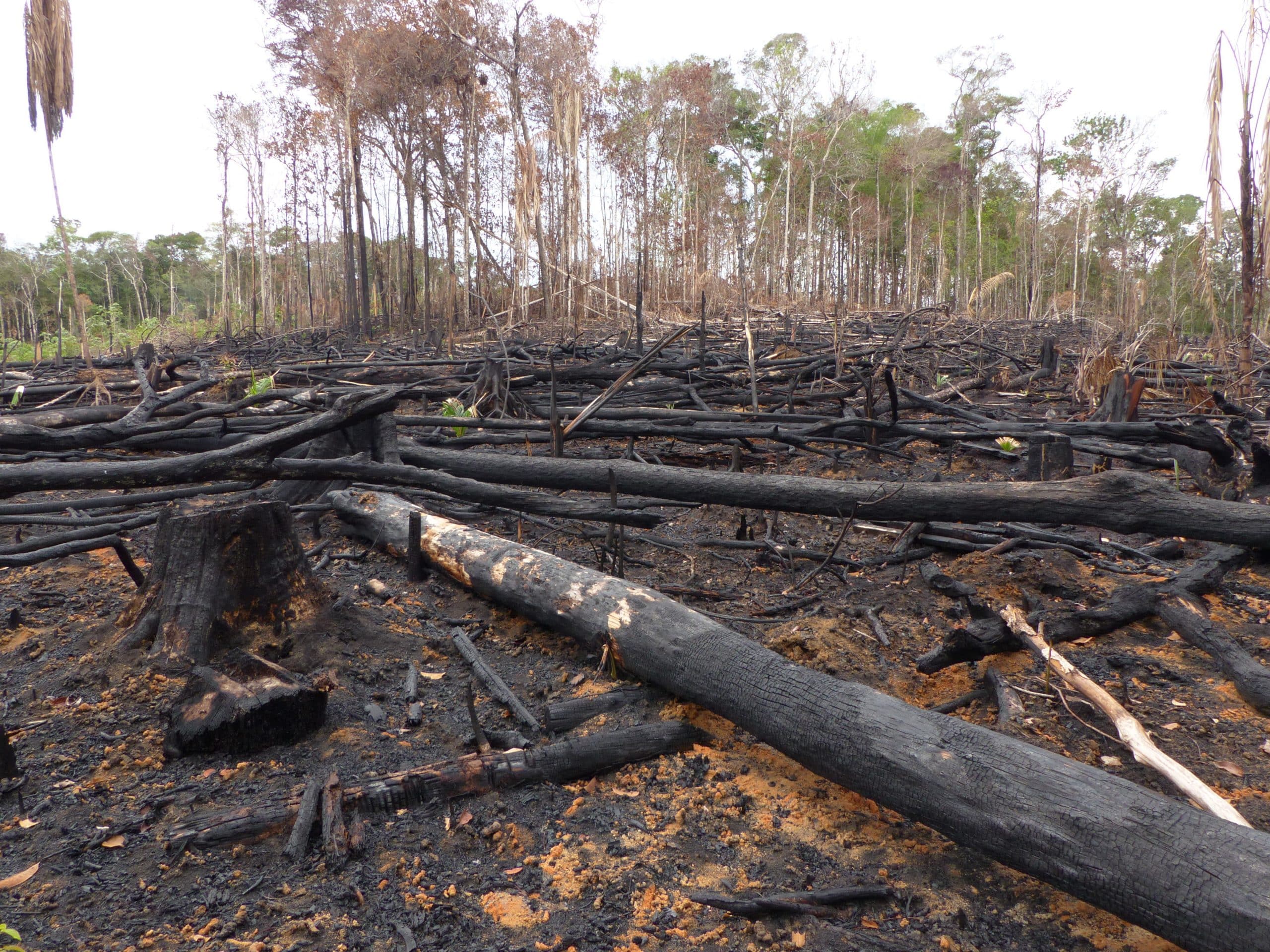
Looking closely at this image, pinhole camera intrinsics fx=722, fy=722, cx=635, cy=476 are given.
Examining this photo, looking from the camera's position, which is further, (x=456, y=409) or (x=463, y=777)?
(x=456, y=409)

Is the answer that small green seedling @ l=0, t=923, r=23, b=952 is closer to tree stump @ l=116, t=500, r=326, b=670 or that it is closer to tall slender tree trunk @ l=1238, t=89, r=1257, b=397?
tree stump @ l=116, t=500, r=326, b=670

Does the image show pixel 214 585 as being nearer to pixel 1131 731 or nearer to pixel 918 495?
pixel 918 495

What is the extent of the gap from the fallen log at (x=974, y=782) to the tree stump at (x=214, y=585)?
1202mm

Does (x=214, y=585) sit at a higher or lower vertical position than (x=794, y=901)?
higher

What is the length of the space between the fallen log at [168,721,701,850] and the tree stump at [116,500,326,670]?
3.20 feet

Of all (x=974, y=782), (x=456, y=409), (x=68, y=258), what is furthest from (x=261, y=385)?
(x=974, y=782)

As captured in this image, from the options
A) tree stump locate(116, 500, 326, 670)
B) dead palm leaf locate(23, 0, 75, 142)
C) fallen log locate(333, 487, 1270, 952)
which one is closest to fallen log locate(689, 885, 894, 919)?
fallen log locate(333, 487, 1270, 952)

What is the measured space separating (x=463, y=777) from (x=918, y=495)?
2.11m

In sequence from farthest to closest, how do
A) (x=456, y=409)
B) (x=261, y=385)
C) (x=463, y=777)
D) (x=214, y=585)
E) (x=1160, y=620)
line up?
(x=261, y=385) → (x=456, y=409) → (x=1160, y=620) → (x=214, y=585) → (x=463, y=777)

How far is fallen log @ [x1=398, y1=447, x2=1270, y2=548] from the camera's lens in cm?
261

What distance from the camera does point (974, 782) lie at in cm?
180

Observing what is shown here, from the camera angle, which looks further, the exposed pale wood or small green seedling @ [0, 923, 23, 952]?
the exposed pale wood

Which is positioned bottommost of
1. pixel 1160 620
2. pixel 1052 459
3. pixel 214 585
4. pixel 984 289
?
pixel 1160 620

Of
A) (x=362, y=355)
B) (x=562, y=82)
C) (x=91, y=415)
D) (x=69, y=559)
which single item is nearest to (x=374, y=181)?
(x=562, y=82)
